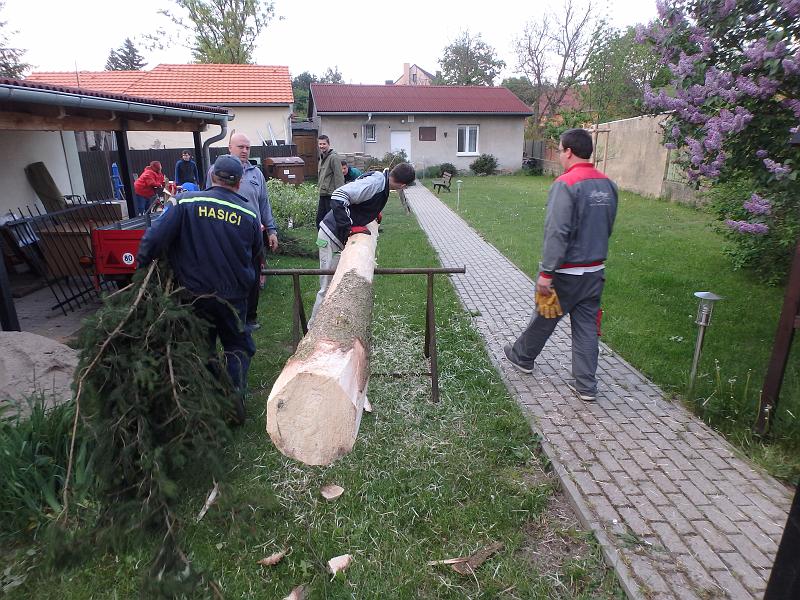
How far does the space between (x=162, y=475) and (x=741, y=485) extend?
316 cm

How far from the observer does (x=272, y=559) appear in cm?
255

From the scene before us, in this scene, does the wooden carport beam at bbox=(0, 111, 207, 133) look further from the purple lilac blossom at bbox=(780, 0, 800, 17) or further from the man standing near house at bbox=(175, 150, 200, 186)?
the purple lilac blossom at bbox=(780, 0, 800, 17)

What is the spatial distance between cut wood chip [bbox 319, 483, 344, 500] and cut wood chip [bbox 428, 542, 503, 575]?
0.70 meters

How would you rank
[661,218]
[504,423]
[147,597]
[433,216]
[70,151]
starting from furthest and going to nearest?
[433,216]
[661,218]
[70,151]
[504,423]
[147,597]

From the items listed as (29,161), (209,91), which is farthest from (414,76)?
(29,161)

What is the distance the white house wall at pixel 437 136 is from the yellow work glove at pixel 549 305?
24.0 metres

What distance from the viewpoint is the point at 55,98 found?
478cm

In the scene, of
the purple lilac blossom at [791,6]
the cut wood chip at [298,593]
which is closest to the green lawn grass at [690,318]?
the purple lilac blossom at [791,6]

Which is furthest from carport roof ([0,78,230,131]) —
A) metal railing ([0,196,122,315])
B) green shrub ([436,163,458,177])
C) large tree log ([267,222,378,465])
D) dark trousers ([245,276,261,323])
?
green shrub ([436,163,458,177])

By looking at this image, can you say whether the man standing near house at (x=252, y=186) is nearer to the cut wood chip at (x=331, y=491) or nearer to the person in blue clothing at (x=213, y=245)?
the person in blue clothing at (x=213, y=245)

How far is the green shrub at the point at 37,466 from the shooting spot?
8.91 feet

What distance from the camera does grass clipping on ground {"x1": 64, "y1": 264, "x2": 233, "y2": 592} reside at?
248cm

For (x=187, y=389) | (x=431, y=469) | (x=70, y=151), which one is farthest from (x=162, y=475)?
(x=70, y=151)

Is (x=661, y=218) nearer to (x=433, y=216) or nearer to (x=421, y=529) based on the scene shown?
(x=433, y=216)
